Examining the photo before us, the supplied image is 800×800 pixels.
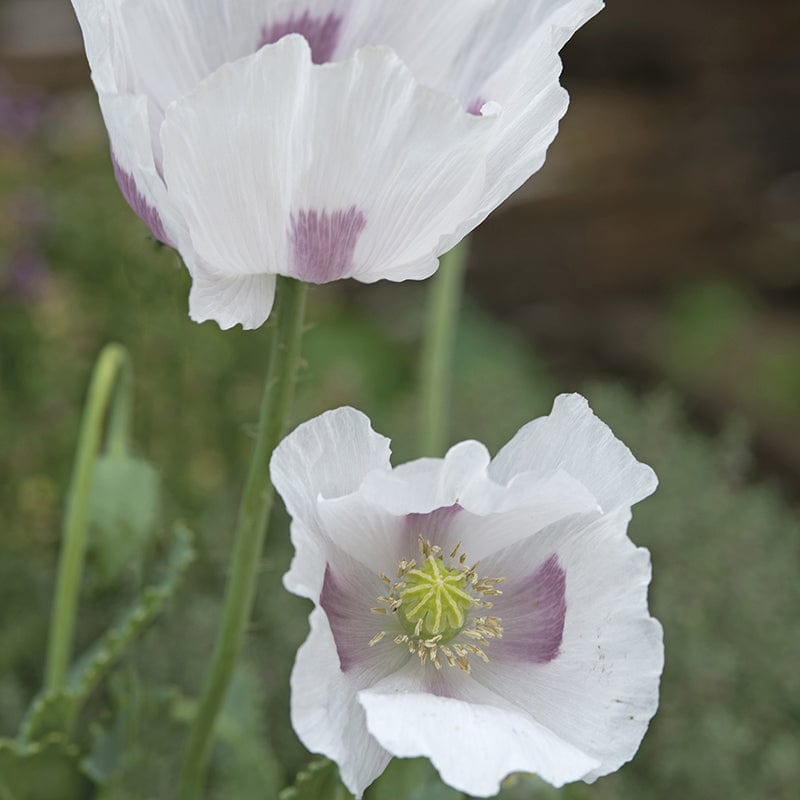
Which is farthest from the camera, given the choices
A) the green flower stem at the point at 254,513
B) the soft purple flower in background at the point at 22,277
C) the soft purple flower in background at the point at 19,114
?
the soft purple flower in background at the point at 19,114

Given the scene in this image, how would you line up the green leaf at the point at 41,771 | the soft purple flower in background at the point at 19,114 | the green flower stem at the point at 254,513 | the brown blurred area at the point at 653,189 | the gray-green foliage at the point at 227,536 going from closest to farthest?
the green flower stem at the point at 254,513 → the green leaf at the point at 41,771 → the gray-green foliage at the point at 227,536 → the soft purple flower in background at the point at 19,114 → the brown blurred area at the point at 653,189

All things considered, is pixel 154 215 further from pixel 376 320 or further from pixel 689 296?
pixel 689 296

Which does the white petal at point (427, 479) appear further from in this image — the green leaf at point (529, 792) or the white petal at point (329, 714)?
the green leaf at point (529, 792)

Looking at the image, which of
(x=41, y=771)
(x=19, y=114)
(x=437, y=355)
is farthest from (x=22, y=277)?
(x=41, y=771)

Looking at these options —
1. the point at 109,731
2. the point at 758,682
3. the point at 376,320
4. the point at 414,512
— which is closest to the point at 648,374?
the point at 376,320

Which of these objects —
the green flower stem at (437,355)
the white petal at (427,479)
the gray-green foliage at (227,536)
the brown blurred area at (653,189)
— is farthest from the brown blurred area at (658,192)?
the white petal at (427,479)

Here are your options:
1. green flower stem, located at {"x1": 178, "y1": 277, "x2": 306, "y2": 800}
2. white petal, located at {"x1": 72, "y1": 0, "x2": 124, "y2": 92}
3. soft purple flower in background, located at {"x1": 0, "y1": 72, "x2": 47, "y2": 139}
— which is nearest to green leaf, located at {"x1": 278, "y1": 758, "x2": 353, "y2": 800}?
green flower stem, located at {"x1": 178, "y1": 277, "x2": 306, "y2": 800}
